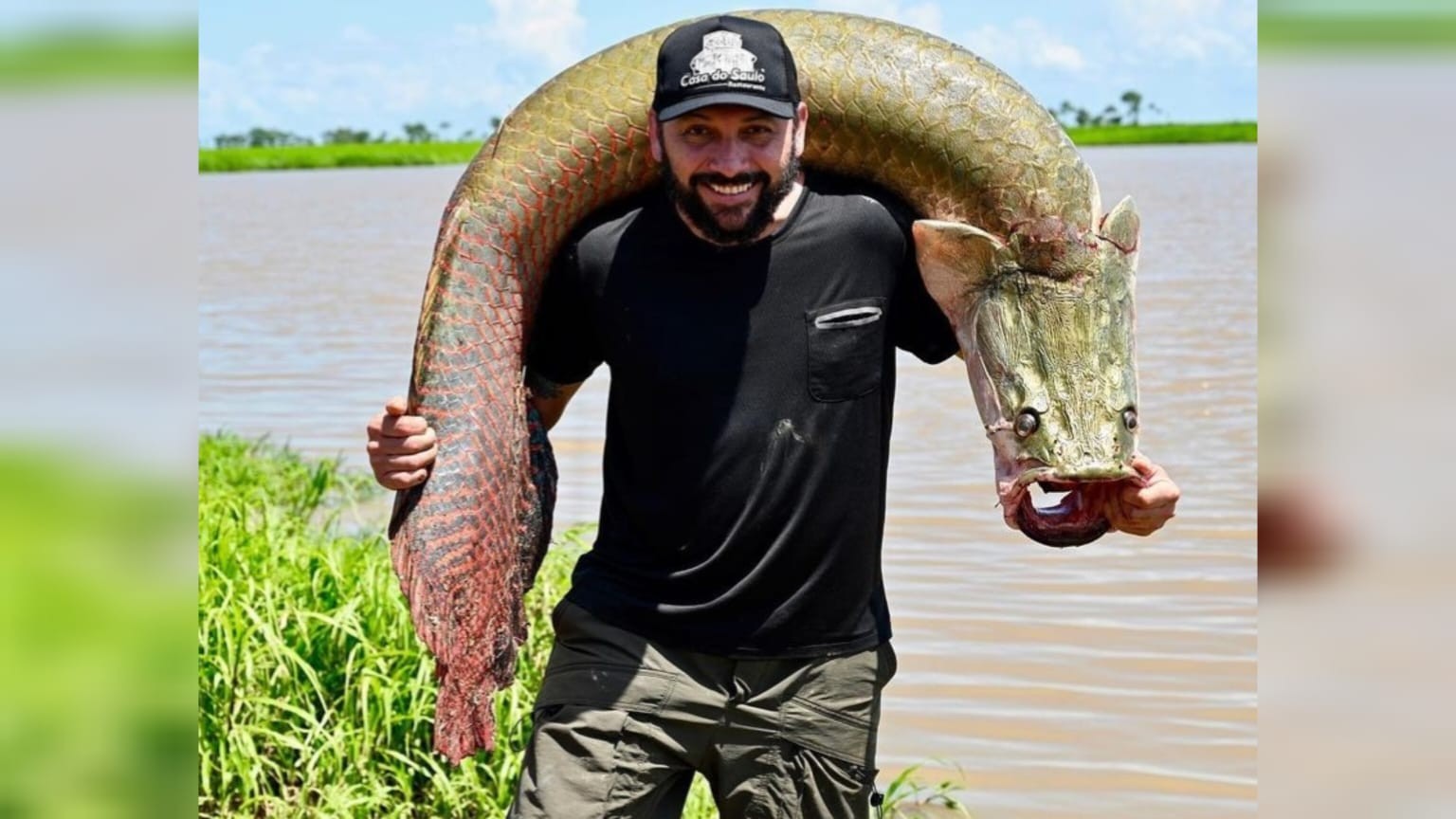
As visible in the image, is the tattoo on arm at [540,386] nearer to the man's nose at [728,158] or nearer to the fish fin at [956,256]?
the man's nose at [728,158]

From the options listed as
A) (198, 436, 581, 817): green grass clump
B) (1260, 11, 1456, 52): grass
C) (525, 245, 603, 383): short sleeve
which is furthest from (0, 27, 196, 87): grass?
(198, 436, 581, 817): green grass clump

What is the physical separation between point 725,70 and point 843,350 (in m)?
0.50

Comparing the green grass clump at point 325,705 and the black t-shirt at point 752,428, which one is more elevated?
the black t-shirt at point 752,428

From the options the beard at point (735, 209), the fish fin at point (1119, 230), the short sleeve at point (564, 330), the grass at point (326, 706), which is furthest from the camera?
the grass at point (326, 706)

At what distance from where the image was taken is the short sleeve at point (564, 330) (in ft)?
10.5

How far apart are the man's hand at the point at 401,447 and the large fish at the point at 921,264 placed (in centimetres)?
4

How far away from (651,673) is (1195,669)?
417 centimetres

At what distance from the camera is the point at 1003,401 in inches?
121

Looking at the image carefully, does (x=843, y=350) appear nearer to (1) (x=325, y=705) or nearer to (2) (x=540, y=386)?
(2) (x=540, y=386)

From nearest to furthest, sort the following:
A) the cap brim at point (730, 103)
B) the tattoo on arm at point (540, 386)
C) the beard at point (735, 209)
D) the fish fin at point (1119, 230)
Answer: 1. the cap brim at point (730, 103)
2. the beard at point (735, 209)
3. the fish fin at point (1119, 230)
4. the tattoo on arm at point (540, 386)

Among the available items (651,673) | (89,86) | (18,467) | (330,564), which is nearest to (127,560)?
(18,467)

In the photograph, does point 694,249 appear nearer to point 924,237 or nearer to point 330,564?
point 924,237

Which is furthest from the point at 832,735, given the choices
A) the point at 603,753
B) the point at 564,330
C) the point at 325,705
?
the point at 325,705

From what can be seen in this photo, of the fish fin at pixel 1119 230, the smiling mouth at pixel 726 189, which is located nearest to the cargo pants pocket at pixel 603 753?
the smiling mouth at pixel 726 189
